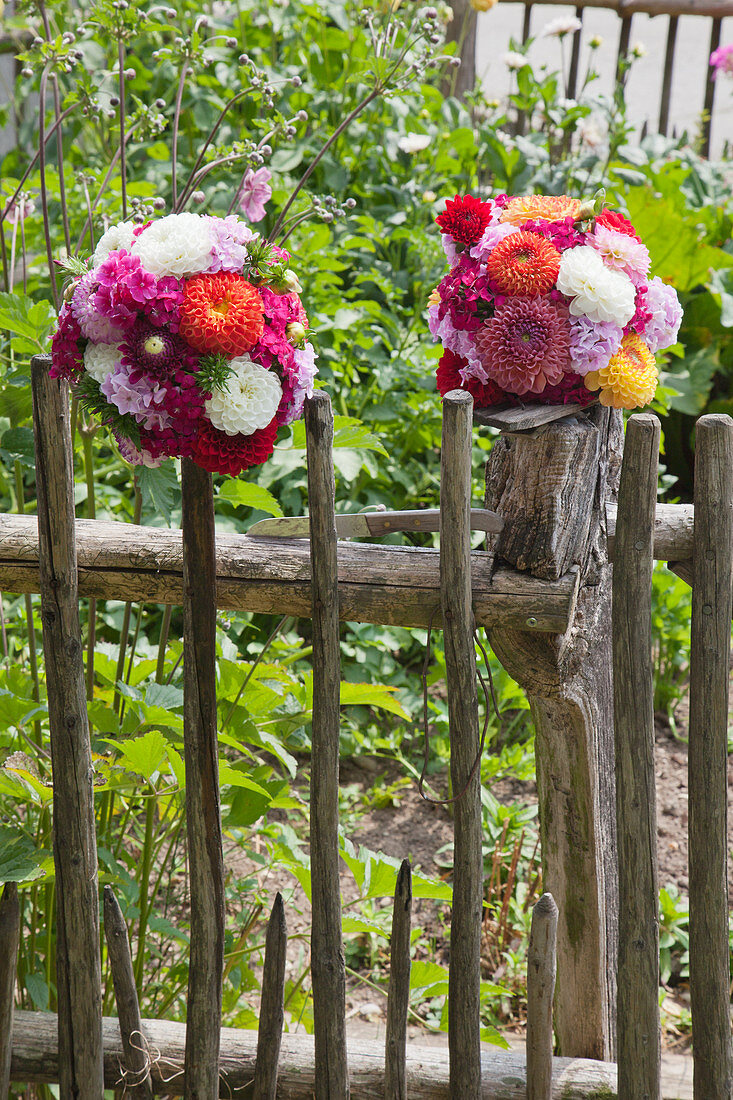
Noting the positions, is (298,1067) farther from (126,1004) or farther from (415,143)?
(415,143)

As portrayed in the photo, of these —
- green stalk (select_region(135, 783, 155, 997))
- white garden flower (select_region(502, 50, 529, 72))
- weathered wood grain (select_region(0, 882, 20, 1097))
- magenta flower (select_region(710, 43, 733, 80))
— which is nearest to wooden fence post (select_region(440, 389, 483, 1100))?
green stalk (select_region(135, 783, 155, 997))

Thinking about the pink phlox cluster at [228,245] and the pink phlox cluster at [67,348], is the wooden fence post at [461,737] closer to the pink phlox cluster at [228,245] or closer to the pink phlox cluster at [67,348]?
the pink phlox cluster at [228,245]

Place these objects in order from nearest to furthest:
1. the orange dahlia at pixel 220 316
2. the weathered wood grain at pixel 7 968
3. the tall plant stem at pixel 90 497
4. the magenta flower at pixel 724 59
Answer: the orange dahlia at pixel 220 316, the weathered wood grain at pixel 7 968, the tall plant stem at pixel 90 497, the magenta flower at pixel 724 59

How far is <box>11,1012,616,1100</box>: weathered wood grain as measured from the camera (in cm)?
141

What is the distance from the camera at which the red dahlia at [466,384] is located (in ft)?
4.33

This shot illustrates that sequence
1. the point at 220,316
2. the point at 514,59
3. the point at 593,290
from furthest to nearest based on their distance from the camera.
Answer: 1. the point at 514,59
2. the point at 593,290
3. the point at 220,316

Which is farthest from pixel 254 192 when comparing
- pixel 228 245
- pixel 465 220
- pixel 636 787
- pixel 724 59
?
pixel 724 59

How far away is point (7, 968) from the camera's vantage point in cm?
139

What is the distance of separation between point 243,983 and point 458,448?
121 cm

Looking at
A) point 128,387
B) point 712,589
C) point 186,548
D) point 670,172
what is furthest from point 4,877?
point 670,172

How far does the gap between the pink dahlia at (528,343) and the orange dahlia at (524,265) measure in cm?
2

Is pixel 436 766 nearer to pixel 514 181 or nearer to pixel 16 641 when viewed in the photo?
pixel 16 641

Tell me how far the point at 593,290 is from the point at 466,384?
0.72ft

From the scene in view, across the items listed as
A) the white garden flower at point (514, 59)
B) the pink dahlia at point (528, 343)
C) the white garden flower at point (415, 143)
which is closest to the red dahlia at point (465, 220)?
the pink dahlia at point (528, 343)
